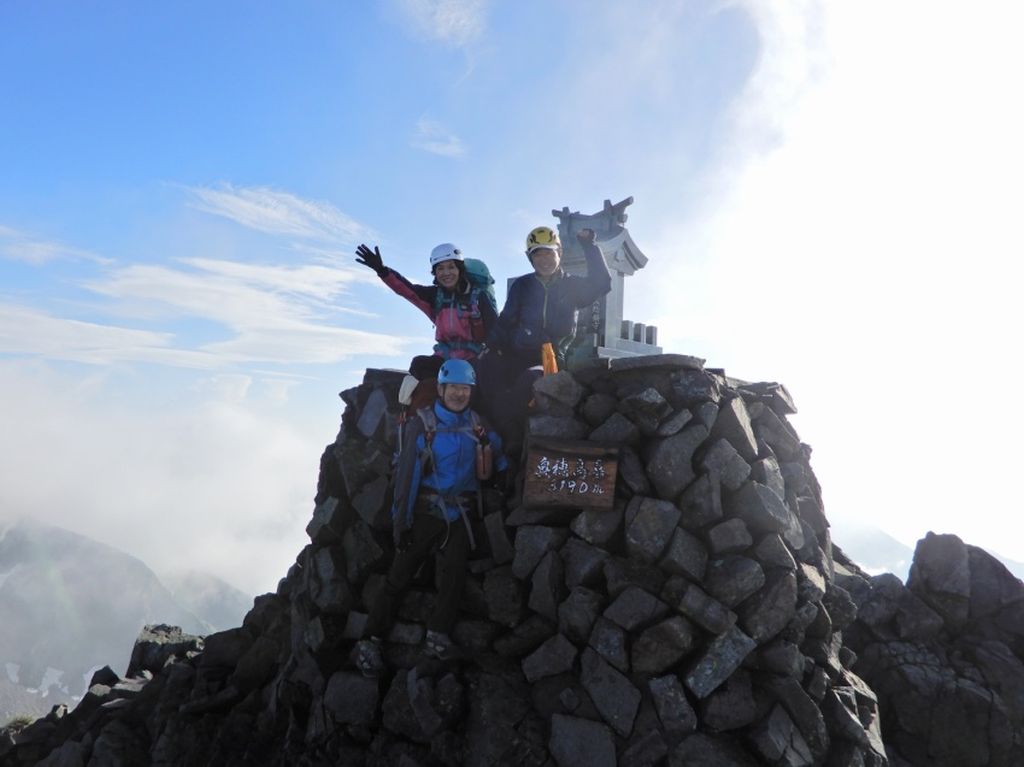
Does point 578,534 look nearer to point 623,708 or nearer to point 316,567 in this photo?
point 623,708

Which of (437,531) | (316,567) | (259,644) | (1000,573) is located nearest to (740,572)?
(437,531)

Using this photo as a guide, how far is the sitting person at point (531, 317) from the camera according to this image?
9164mm

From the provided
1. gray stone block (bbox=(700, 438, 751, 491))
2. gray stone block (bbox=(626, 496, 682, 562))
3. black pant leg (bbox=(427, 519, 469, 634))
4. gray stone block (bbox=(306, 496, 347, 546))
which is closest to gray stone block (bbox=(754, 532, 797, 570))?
gray stone block (bbox=(700, 438, 751, 491))

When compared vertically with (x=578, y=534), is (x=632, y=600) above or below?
below

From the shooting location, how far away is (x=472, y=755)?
25.1ft

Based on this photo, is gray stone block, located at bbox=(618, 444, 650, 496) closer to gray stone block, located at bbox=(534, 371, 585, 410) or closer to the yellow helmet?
gray stone block, located at bbox=(534, 371, 585, 410)

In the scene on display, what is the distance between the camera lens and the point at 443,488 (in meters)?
8.36

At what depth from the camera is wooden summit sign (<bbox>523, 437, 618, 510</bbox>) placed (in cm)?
836

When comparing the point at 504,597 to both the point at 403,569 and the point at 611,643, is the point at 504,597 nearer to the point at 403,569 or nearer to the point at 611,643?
the point at 403,569

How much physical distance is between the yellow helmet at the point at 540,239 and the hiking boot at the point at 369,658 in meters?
6.42

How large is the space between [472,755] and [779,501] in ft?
17.8

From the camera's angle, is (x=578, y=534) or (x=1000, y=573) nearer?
(x=578, y=534)

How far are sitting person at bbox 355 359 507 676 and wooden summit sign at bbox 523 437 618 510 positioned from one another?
690mm

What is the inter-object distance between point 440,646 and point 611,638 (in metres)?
2.37
